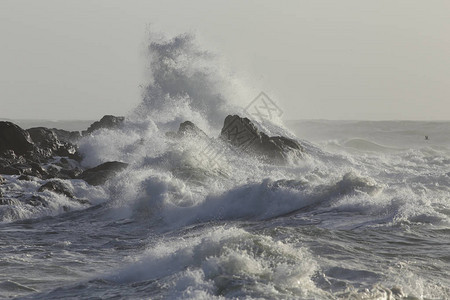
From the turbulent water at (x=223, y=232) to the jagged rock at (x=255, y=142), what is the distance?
1.63 ft

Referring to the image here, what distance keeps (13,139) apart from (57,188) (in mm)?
4477

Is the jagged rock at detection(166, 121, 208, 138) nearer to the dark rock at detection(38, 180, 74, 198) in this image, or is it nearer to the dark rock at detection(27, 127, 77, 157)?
the dark rock at detection(27, 127, 77, 157)

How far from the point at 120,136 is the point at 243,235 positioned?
1794 cm

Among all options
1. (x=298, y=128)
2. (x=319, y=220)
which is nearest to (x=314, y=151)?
(x=319, y=220)

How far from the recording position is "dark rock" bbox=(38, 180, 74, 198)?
1644 cm

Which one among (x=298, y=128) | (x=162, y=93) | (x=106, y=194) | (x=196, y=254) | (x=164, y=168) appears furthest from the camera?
(x=298, y=128)

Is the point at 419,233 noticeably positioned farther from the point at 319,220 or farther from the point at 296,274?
the point at 296,274

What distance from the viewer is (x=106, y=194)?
17406mm

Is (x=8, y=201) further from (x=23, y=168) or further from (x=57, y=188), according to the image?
(x=23, y=168)

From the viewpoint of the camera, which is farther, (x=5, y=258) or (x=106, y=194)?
(x=106, y=194)

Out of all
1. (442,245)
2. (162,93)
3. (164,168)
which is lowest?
(442,245)

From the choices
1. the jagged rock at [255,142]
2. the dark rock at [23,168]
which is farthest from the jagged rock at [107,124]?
the dark rock at [23,168]

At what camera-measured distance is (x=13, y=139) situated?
66.7ft

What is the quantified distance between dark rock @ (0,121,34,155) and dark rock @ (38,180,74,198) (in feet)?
12.8
